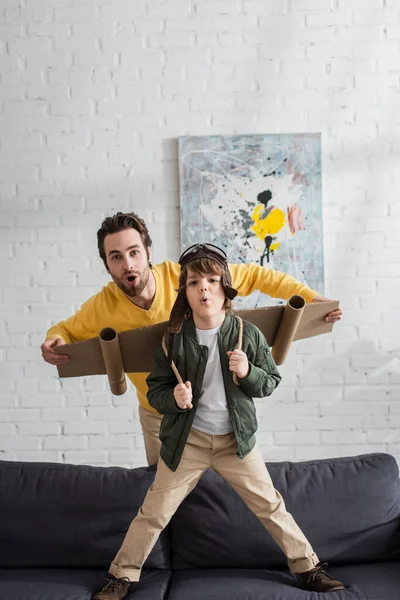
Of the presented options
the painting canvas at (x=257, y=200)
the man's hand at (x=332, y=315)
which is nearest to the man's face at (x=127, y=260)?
the man's hand at (x=332, y=315)

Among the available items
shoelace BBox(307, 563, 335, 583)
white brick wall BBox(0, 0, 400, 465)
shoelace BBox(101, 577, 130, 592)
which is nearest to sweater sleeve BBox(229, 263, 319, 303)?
shoelace BBox(307, 563, 335, 583)

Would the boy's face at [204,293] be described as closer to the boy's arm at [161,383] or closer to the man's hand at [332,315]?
the boy's arm at [161,383]

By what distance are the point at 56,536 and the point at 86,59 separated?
8.16 ft

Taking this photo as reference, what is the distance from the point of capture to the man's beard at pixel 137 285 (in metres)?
2.44

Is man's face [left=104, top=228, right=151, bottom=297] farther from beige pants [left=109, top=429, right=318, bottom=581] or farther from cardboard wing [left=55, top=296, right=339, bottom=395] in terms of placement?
beige pants [left=109, top=429, right=318, bottom=581]

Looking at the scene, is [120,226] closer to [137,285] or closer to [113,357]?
[137,285]

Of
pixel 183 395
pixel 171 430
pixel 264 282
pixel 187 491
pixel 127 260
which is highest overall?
pixel 127 260

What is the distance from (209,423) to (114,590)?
57cm

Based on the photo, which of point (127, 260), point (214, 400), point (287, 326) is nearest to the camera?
point (214, 400)

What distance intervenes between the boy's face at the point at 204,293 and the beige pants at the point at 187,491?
0.38 m

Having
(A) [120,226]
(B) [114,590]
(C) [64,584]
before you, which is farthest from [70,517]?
(A) [120,226]

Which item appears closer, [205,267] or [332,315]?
[205,267]

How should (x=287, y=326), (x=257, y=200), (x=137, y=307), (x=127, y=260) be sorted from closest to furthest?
(x=287, y=326) < (x=127, y=260) < (x=137, y=307) < (x=257, y=200)

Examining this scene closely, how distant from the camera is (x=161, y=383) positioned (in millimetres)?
2217
